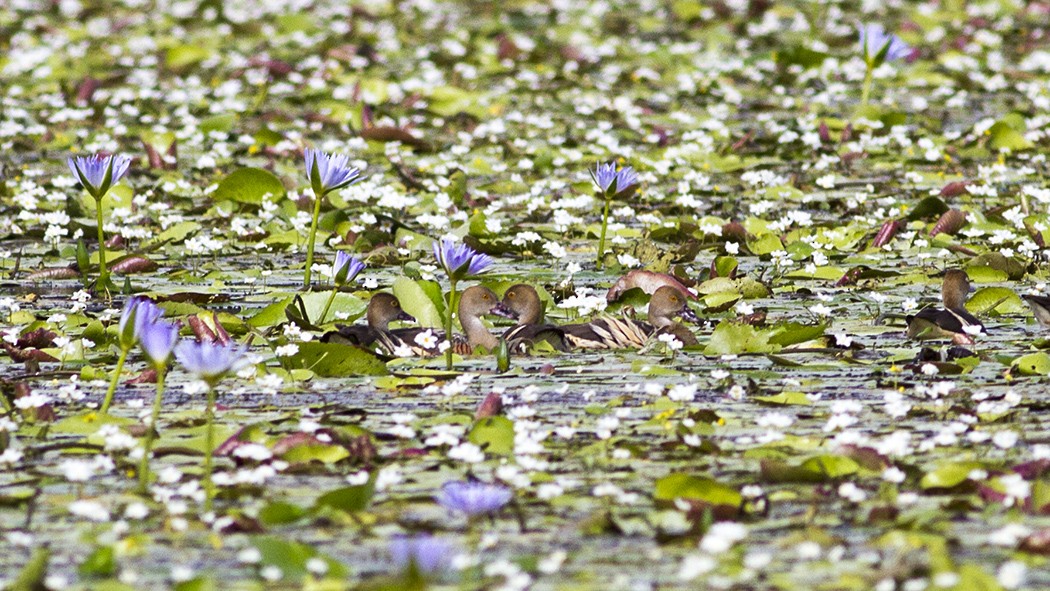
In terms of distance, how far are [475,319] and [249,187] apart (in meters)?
2.83

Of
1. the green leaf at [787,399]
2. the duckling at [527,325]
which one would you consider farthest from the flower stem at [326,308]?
the green leaf at [787,399]

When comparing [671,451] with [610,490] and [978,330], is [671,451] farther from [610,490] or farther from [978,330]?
[978,330]

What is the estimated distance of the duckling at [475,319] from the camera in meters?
5.16

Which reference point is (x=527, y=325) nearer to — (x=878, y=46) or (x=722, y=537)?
(x=722, y=537)

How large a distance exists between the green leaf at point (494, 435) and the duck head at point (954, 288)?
202 centimetres

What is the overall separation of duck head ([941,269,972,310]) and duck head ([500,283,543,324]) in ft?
4.64

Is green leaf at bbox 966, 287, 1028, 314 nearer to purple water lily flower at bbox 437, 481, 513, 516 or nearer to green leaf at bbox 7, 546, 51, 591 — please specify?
purple water lily flower at bbox 437, 481, 513, 516

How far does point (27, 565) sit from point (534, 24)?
10584mm

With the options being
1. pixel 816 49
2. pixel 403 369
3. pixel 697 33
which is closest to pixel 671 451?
pixel 403 369

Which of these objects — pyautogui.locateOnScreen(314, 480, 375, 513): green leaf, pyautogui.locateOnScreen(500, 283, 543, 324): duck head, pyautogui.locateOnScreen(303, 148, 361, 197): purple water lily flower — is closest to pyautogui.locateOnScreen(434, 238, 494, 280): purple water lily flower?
pyautogui.locateOnScreen(500, 283, 543, 324): duck head

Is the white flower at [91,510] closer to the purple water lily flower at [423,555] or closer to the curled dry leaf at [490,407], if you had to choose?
the purple water lily flower at [423,555]

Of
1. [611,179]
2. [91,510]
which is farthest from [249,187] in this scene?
[91,510]

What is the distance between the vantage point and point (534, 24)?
43.9 feet

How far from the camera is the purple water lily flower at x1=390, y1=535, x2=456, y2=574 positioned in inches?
114
